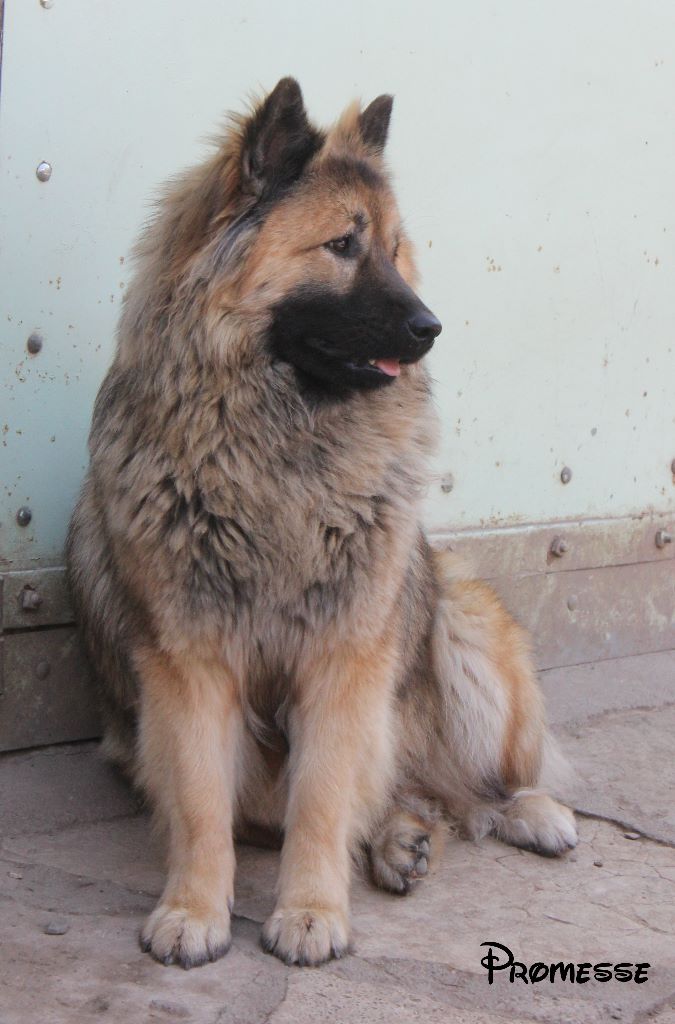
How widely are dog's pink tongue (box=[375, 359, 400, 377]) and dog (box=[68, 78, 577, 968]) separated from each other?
1cm

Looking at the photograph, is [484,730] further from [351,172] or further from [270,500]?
[351,172]

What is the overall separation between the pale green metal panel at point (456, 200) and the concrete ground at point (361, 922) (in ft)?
2.67

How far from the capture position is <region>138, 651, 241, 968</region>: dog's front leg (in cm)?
271

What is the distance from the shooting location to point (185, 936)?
2.65 m

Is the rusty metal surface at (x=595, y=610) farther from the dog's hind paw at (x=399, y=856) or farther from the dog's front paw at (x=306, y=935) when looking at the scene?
the dog's front paw at (x=306, y=935)

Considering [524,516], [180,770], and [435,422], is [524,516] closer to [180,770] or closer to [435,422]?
[435,422]

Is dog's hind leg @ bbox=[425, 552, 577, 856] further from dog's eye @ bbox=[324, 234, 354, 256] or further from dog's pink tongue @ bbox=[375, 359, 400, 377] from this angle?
dog's eye @ bbox=[324, 234, 354, 256]

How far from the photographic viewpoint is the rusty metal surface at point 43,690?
11.9ft

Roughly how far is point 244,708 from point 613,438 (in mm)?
2441

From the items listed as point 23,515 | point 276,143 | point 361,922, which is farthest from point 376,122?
point 361,922

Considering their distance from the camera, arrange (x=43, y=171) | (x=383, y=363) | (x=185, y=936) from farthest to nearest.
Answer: (x=43, y=171) < (x=383, y=363) < (x=185, y=936)

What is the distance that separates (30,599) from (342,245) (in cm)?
142

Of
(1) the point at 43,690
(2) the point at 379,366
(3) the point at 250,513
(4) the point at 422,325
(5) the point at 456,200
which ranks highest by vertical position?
(5) the point at 456,200

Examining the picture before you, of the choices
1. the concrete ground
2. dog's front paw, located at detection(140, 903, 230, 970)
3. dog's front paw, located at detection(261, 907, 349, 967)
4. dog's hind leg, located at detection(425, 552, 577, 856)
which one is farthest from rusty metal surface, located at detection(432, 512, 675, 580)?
dog's front paw, located at detection(140, 903, 230, 970)
